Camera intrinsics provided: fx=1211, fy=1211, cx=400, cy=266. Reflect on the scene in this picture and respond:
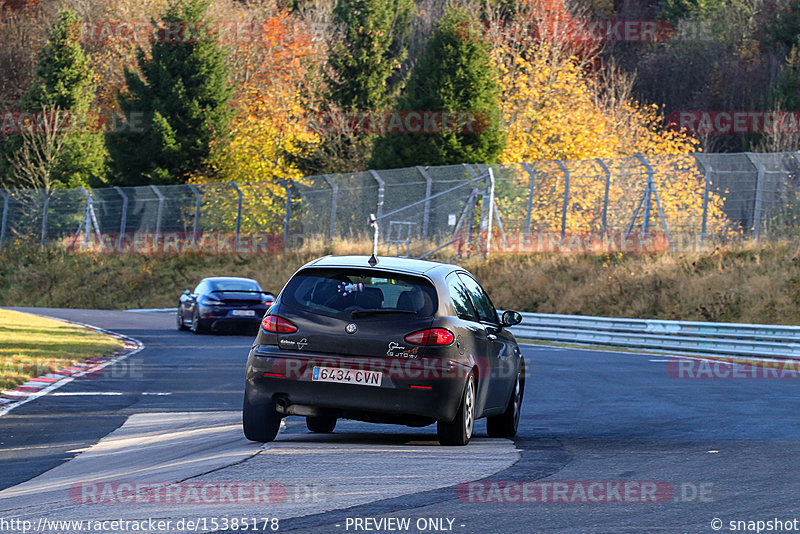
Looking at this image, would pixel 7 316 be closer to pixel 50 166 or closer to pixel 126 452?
pixel 126 452

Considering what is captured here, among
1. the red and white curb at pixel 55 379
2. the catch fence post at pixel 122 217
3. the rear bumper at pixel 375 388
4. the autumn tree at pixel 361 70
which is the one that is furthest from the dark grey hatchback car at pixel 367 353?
the autumn tree at pixel 361 70

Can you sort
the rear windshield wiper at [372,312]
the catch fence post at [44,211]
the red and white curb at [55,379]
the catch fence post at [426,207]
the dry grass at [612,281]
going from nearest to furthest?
the rear windshield wiper at [372,312] < the red and white curb at [55,379] < the dry grass at [612,281] < the catch fence post at [426,207] < the catch fence post at [44,211]

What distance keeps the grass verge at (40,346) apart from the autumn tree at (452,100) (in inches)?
732

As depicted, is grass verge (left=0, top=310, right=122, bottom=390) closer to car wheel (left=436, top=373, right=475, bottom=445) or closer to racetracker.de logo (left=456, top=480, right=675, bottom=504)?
car wheel (left=436, top=373, right=475, bottom=445)

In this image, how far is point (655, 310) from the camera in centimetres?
3231

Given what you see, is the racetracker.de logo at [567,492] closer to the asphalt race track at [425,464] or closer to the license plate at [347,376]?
the asphalt race track at [425,464]

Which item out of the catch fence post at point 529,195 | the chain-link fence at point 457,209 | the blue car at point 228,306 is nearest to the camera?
the blue car at point 228,306

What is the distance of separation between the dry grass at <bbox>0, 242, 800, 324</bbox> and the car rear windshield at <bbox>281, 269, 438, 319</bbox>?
21.2 meters

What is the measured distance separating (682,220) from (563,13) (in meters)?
35.2

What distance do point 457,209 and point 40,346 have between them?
20.8m

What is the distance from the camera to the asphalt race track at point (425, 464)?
6953 mm

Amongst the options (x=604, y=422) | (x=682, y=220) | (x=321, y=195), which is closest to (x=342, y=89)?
(x=321, y=195)

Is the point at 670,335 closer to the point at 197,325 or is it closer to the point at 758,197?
the point at 758,197

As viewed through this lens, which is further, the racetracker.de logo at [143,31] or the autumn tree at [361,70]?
the racetracker.de logo at [143,31]
